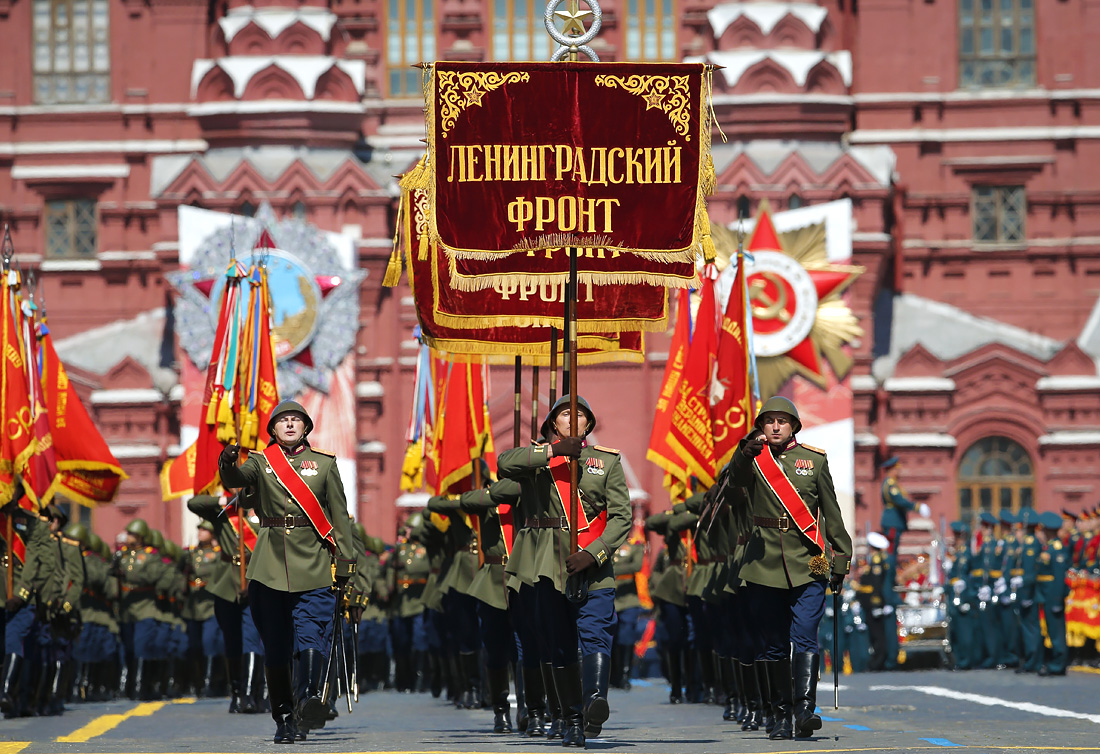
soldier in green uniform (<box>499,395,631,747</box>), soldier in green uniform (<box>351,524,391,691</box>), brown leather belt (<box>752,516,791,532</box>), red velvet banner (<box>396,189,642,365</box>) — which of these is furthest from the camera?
soldier in green uniform (<box>351,524,391,691</box>)

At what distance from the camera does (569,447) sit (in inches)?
448

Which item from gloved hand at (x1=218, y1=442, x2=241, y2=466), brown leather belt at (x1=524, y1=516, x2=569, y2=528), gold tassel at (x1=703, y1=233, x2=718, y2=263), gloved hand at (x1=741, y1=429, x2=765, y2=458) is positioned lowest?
brown leather belt at (x1=524, y1=516, x2=569, y2=528)

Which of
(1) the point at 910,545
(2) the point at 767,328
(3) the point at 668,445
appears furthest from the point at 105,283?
(3) the point at 668,445

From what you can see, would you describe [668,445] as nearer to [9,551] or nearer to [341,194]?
[9,551]

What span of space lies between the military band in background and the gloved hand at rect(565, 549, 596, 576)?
0.01m

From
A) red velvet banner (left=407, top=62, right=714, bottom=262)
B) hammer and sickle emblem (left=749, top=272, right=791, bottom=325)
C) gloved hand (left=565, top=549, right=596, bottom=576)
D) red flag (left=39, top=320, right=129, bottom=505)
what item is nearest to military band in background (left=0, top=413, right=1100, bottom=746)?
gloved hand (left=565, top=549, right=596, bottom=576)

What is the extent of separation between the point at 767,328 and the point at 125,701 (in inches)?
566

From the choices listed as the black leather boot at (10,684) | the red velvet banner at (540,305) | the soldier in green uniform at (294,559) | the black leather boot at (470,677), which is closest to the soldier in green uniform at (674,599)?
the black leather boot at (470,677)

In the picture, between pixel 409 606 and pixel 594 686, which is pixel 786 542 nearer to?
pixel 594 686

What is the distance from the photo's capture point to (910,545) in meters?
32.3

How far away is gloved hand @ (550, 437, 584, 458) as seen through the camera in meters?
11.4

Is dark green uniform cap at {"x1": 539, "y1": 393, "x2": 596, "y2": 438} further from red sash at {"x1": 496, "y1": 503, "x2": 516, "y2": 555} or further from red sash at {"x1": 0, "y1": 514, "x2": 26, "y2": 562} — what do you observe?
red sash at {"x1": 0, "y1": 514, "x2": 26, "y2": 562}

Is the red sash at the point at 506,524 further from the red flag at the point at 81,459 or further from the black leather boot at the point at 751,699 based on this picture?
the red flag at the point at 81,459

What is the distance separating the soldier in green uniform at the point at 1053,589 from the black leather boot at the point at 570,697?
9.72 metres
